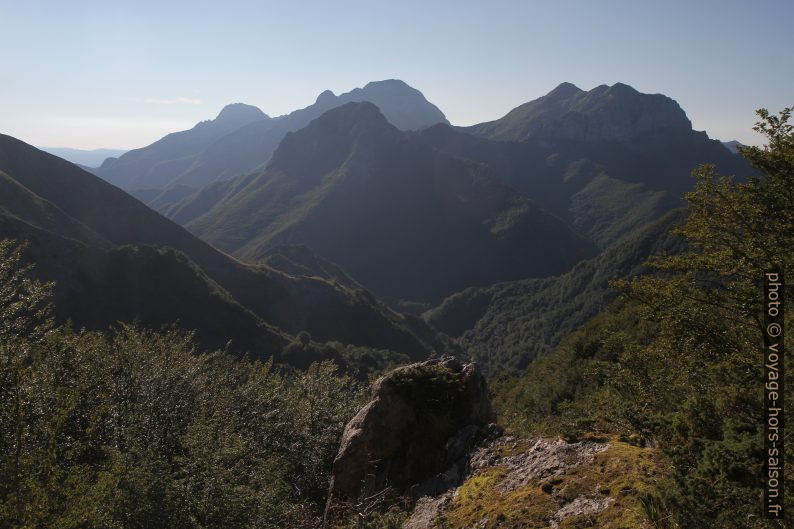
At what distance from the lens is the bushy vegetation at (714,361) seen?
6191 millimetres

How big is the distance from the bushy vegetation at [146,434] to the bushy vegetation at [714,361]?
26.8 ft

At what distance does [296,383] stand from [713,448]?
21136mm

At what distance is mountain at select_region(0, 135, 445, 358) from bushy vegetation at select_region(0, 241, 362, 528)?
233 feet

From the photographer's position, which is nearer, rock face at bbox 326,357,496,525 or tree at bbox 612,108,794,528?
tree at bbox 612,108,794,528

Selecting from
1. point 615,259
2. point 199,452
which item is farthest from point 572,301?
point 199,452

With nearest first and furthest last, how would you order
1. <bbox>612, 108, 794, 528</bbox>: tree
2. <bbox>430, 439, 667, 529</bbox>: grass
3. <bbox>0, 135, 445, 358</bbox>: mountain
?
1. <bbox>612, 108, 794, 528</bbox>: tree
2. <bbox>430, 439, 667, 529</bbox>: grass
3. <bbox>0, 135, 445, 358</bbox>: mountain

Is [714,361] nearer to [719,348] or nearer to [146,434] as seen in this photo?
[719,348]

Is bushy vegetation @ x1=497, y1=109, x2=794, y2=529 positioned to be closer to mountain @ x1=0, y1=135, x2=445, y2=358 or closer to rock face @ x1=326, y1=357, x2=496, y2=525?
rock face @ x1=326, y1=357, x2=496, y2=525

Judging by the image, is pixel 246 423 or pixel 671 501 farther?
pixel 246 423

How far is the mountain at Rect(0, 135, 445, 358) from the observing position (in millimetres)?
88500

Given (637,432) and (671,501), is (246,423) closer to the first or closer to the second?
(637,432)

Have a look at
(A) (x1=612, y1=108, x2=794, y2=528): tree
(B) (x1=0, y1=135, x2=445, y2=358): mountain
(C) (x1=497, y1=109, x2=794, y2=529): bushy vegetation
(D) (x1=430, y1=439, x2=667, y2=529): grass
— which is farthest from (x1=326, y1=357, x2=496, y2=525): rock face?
(B) (x1=0, y1=135, x2=445, y2=358): mountain

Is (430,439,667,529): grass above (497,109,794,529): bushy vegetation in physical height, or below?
below

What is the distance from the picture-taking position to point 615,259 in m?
183
